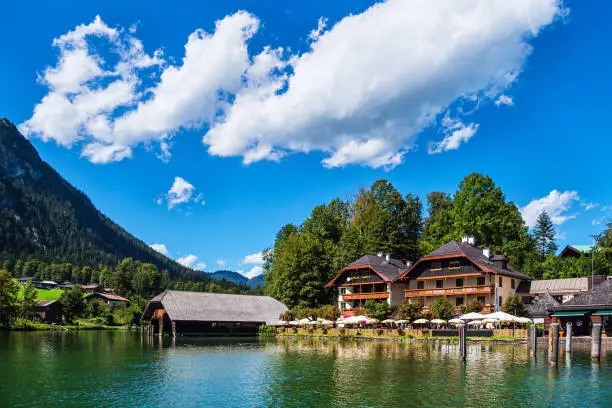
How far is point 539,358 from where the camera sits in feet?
116

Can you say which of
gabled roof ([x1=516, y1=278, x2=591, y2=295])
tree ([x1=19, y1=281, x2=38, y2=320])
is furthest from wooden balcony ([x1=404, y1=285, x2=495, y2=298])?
tree ([x1=19, y1=281, x2=38, y2=320])

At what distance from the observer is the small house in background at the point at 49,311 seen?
102 m

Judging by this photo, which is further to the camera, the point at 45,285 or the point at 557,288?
the point at 45,285

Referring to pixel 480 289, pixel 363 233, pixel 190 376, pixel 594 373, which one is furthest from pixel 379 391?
pixel 363 233

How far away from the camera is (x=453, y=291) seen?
213ft

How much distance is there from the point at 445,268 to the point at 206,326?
3405cm

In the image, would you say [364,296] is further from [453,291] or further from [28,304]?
[28,304]

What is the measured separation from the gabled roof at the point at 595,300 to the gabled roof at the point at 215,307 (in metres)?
43.4

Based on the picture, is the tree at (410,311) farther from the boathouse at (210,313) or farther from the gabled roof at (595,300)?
the boathouse at (210,313)

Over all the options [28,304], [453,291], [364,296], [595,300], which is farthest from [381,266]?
[28,304]

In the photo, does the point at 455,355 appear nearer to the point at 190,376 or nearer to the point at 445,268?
the point at 190,376

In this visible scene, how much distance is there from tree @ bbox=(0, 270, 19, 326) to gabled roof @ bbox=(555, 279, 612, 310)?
7522cm

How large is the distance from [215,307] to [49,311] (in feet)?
145

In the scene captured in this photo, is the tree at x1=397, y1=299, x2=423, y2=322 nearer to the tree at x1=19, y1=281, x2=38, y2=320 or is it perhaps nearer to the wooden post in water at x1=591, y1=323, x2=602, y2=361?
the wooden post in water at x1=591, y1=323, x2=602, y2=361
